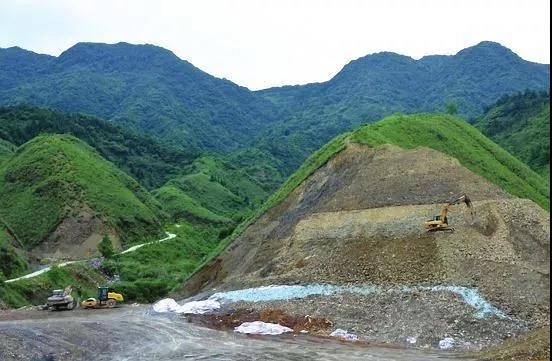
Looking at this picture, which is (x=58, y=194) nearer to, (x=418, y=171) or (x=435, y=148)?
(x=435, y=148)

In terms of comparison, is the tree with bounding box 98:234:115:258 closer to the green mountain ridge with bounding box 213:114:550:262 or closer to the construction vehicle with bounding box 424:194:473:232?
the green mountain ridge with bounding box 213:114:550:262

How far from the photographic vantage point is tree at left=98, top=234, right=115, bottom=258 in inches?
3242

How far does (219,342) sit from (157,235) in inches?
3037

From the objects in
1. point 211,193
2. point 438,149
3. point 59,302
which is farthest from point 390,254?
point 211,193

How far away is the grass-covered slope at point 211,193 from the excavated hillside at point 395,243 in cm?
6569

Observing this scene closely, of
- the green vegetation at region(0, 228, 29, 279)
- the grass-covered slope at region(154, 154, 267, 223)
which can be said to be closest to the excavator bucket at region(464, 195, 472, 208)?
the green vegetation at region(0, 228, 29, 279)

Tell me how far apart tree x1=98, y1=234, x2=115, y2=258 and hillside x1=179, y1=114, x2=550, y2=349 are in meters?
34.2

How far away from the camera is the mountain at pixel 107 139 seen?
152750 millimetres

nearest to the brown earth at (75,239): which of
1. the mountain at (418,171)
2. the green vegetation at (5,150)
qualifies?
the green vegetation at (5,150)

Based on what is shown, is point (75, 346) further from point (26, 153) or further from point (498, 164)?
point (26, 153)

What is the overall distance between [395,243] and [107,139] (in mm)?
140101

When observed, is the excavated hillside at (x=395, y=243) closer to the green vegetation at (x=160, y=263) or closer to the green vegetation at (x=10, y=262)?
the green vegetation at (x=160, y=263)

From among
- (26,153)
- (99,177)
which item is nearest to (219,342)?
(99,177)

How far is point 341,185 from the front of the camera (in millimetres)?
49469
